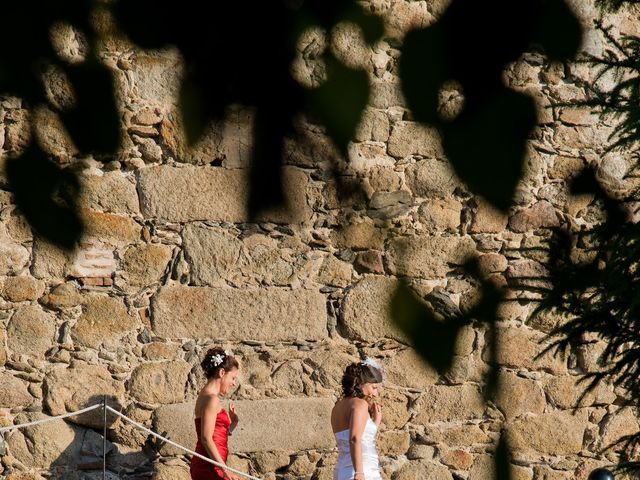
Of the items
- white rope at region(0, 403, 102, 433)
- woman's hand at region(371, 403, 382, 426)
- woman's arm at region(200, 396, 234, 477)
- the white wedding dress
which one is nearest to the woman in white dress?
the white wedding dress

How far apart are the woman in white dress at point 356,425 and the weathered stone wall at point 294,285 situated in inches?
20.0

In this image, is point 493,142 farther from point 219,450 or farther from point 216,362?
point 219,450

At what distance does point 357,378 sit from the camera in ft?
18.0

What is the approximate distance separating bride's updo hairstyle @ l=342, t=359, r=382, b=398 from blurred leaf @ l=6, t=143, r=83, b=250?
1.67 m

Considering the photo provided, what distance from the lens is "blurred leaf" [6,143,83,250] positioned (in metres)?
5.75

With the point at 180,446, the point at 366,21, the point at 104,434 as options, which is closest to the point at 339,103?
the point at 366,21

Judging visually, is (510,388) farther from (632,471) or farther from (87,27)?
(87,27)

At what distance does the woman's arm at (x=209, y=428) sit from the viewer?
214 inches

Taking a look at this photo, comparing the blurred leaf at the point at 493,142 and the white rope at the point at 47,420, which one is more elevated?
the blurred leaf at the point at 493,142

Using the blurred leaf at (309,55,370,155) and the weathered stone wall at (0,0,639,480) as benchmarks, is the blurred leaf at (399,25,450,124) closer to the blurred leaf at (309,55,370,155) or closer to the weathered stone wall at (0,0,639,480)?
the weathered stone wall at (0,0,639,480)

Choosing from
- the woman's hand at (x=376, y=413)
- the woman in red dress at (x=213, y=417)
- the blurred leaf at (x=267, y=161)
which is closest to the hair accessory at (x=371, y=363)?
the woman's hand at (x=376, y=413)

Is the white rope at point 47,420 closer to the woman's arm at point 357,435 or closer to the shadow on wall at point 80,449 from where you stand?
the shadow on wall at point 80,449

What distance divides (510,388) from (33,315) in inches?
109

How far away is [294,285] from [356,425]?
104cm
